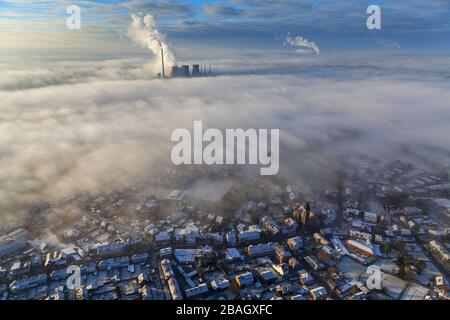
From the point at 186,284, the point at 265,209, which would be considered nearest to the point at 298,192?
the point at 265,209

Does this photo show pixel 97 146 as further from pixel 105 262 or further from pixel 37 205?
pixel 105 262

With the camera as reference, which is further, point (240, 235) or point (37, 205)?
point (37, 205)

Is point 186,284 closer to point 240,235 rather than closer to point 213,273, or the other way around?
point 213,273

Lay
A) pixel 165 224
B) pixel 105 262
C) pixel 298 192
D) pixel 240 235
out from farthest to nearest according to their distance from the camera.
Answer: pixel 298 192 < pixel 165 224 < pixel 240 235 < pixel 105 262

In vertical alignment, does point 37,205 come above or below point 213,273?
above

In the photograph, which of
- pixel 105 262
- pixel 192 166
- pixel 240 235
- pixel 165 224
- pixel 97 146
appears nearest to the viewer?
pixel 105 262

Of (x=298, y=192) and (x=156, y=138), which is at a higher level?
(x=156, y=138)

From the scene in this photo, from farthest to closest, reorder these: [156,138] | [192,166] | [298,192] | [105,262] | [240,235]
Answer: [156,138] < [192,166] < [298,192] < [240,235] < [105,262]

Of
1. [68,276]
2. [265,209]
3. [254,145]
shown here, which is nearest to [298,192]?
[265,209]

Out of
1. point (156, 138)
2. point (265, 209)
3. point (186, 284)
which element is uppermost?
point (156, 138)
